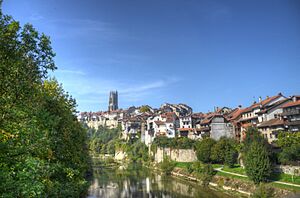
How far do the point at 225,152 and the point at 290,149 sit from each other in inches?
504

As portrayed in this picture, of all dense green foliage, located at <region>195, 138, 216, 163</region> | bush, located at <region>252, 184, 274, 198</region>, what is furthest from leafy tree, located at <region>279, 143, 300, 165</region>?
dense green foliage, located at <region>195, 138, 216, 163</region>

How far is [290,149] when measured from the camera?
3306 centimetres

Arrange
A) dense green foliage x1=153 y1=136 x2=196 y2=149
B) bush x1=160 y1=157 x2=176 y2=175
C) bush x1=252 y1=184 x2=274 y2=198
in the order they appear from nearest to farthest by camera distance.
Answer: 1. bush x1=252 y1=184 x2=274 y2=198
2. bush x1=160 y1=157 x2=176 y2=175
3. dense green foliage x1=153 y1=136 x2=196 y2=149

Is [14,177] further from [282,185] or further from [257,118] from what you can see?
[257,118]

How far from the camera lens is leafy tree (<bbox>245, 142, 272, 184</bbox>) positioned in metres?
32.0

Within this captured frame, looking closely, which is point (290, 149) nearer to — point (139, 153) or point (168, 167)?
point (168, 167)

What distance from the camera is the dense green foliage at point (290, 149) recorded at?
106 feet

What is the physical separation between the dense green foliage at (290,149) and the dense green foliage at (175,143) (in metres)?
21.9

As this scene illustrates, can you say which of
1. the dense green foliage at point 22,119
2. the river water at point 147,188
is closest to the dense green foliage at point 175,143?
the river water at point 147,188

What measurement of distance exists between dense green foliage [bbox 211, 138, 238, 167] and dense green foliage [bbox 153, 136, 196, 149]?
969cm

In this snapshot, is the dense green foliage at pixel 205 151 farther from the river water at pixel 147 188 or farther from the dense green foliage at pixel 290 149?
the dense green foliage at pixel 290 149

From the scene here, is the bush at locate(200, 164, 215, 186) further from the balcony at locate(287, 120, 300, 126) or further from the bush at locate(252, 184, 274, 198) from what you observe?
the bush at locate(252, 184, 274, 198)

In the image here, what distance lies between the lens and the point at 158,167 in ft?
212

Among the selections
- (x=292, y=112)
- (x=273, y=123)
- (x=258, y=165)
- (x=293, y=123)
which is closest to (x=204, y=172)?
(x=258, y=165)
